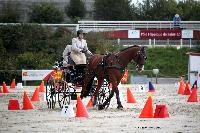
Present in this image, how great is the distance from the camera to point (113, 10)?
77312mm

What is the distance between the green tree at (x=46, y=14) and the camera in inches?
2849

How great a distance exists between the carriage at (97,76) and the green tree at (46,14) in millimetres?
48529

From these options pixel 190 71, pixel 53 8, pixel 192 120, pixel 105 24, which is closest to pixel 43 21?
pixel 53 8

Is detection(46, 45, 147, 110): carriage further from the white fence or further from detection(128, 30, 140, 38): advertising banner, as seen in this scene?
the white fence

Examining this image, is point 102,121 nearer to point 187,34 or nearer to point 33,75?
point 33,75

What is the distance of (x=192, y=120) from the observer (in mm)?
18594

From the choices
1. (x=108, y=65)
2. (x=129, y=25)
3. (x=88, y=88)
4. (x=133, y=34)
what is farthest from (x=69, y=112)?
(x=129, y=25)

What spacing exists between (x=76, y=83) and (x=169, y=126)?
7209 mm

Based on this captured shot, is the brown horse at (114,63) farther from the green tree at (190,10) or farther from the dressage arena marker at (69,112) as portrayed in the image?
the green tree at (190,10)

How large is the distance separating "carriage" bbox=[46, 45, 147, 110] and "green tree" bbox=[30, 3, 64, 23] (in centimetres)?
4853

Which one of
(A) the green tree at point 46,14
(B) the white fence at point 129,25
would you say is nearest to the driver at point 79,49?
(B) the white fence at point 129,25

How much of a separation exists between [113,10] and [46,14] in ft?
26.2

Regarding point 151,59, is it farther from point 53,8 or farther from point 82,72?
point 82,72

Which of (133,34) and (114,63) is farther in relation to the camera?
(133,34)
